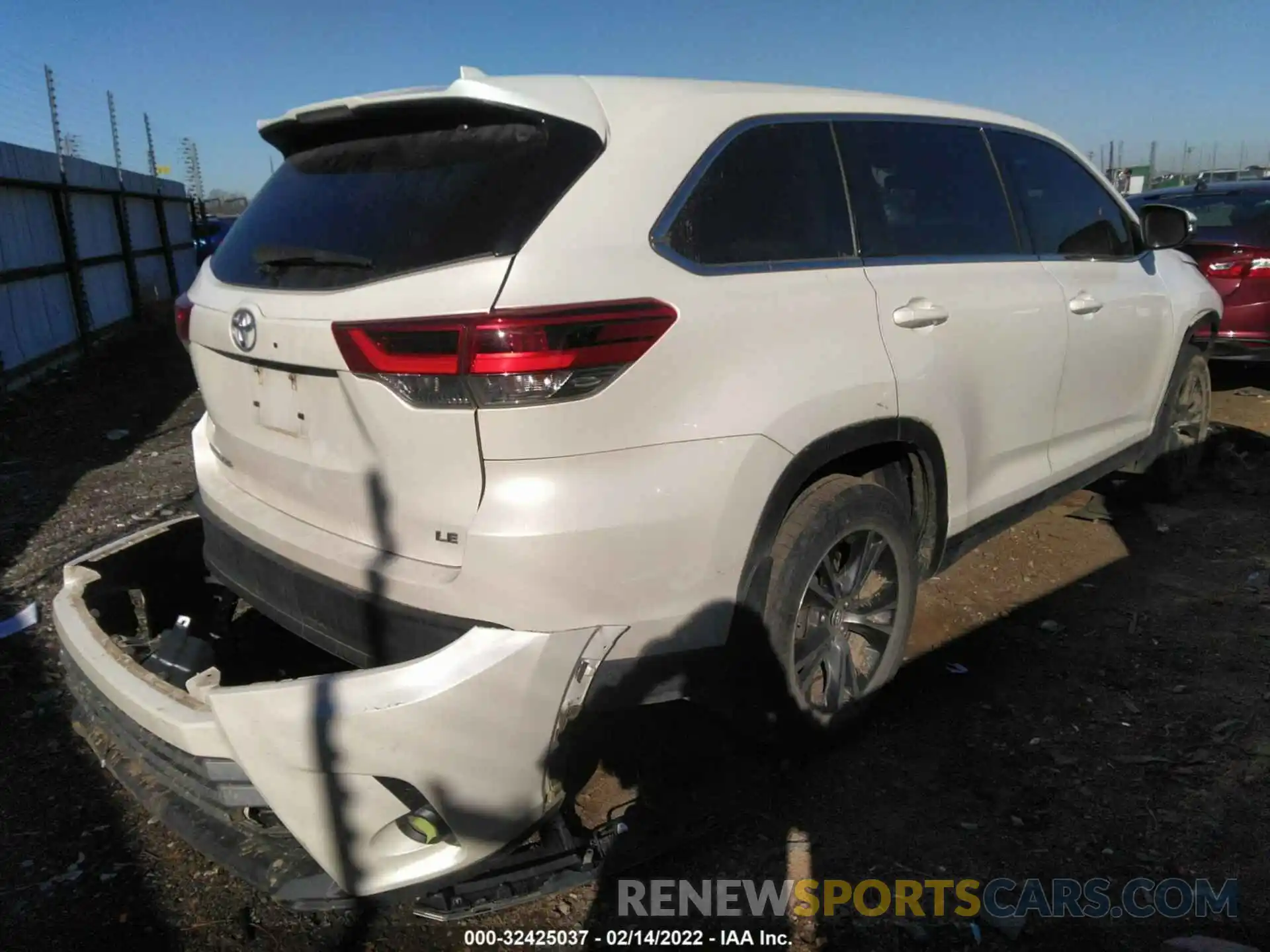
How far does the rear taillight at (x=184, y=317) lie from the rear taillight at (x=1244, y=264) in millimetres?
7413

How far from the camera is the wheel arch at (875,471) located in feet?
7.50

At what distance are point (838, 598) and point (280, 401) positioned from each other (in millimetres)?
1668

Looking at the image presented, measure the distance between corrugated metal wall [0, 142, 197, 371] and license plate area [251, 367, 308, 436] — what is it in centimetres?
818

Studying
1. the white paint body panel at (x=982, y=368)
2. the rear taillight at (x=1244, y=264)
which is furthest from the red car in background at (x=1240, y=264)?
the white paint body panel at (x=982, y=368)

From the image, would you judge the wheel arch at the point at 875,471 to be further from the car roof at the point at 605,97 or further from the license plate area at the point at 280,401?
the license plate area at the point at 280,401

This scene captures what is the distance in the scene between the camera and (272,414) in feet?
7.57

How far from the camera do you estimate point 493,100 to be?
2010 millimetres

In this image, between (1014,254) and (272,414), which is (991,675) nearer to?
(1014,254)

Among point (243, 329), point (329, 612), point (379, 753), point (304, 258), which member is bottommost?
point (379, 753)

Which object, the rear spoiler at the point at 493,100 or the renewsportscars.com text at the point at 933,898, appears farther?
the renewsportscars.com text at the point at 933,898

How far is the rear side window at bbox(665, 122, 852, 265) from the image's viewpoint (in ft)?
7.36

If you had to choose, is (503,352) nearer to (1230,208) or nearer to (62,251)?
(1230,208)

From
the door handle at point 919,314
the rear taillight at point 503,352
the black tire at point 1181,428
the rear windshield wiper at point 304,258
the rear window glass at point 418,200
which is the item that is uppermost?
the rear window glass at point 418,200

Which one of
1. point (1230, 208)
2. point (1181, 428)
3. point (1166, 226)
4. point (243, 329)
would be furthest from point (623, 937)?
point (1230, 208)
